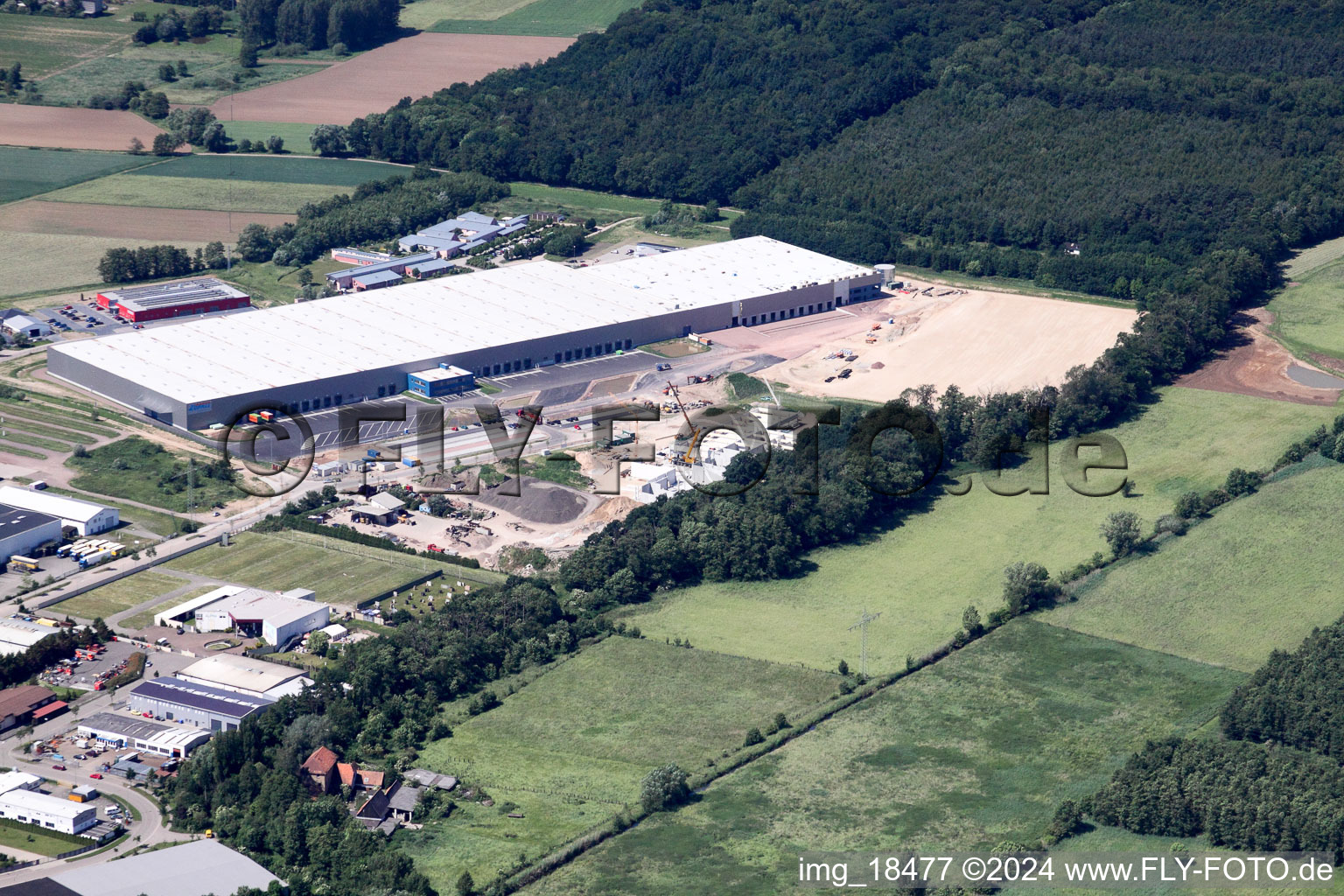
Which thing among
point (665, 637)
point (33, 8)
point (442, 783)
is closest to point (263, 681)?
point (442, 783)

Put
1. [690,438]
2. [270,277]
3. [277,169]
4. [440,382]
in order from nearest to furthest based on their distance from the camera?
1. [690,438]
2. [440,382]
3. [270,277]
4. [277,169]

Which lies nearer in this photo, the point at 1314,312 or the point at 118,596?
the point at 118,596

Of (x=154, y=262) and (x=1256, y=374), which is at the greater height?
(x=154, y=262)

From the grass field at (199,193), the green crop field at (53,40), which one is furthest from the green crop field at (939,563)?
the green crop field at (53,40)

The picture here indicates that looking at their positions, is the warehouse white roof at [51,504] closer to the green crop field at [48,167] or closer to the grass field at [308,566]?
the grass field at [308,566]

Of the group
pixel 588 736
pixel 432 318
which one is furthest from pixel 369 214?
pixel 588 736

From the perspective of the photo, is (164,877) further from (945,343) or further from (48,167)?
(48,167)
